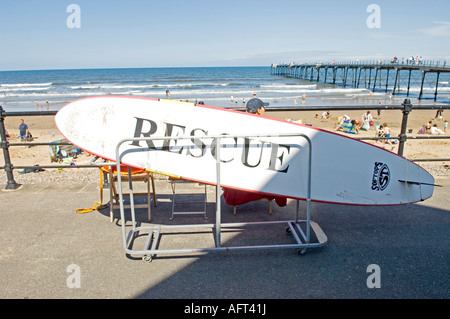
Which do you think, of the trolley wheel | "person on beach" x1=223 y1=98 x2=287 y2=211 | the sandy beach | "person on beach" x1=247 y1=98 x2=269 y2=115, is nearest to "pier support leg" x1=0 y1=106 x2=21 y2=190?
the sandy beach

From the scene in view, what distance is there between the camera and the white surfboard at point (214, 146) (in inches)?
139

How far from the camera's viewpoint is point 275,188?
11.9 feet

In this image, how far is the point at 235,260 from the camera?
3318 mm

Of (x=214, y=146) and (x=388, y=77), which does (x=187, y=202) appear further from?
(x=388, y=77)

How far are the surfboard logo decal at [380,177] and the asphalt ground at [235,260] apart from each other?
1.80 feet

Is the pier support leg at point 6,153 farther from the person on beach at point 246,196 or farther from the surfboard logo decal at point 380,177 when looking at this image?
the surfboard logo decal at point 380,177

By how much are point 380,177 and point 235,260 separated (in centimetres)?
186

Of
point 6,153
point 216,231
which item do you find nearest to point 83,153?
point 6,153

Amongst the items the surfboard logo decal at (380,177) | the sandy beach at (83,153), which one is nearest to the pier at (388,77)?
the sandy beach at (83,153)

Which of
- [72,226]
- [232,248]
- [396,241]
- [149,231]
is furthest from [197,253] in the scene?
[396,241]

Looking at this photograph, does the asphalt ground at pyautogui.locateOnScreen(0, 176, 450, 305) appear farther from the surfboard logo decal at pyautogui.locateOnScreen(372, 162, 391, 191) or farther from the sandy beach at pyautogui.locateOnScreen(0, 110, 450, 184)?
the sandy beach at pyautogui.locateOnScreen(0, 110, 450, 184)

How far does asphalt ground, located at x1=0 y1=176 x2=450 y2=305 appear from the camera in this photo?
9.36ft

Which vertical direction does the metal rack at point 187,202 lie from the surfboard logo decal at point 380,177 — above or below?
below

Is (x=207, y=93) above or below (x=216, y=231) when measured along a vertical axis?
above
